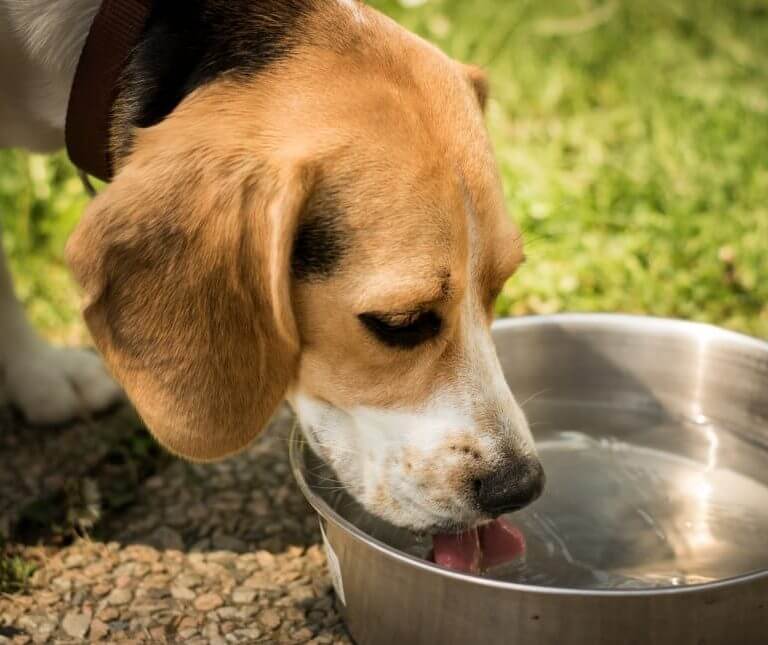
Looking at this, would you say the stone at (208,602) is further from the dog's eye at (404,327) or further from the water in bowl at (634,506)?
the dog's eye at (404,327)

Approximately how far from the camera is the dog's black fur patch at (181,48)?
8.95 feet

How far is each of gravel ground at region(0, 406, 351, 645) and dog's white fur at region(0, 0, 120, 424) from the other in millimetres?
301

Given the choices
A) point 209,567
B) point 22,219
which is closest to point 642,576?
point 209,567

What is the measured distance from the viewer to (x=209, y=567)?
333 cm

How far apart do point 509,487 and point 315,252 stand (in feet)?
2.29

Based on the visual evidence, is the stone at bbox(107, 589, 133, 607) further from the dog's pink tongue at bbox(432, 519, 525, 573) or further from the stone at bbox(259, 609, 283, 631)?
the dog's pink tongue at bbox(432, 519, 525, 573)

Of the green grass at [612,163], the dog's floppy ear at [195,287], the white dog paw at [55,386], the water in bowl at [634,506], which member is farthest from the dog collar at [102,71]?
the green grass at [612,163]

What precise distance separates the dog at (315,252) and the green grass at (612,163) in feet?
6.47

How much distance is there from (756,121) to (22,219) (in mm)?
3621

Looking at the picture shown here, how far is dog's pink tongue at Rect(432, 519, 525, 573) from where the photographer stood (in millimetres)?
2805

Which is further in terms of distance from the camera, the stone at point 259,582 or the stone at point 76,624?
the stone at point 259,582

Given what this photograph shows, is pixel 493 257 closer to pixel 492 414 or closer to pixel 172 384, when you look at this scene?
pixel 492 414

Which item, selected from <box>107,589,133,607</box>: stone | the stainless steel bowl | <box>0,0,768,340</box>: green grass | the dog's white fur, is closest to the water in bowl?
the stainless steel bowl

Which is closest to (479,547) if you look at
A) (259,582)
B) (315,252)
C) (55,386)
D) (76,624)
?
(259,582)
